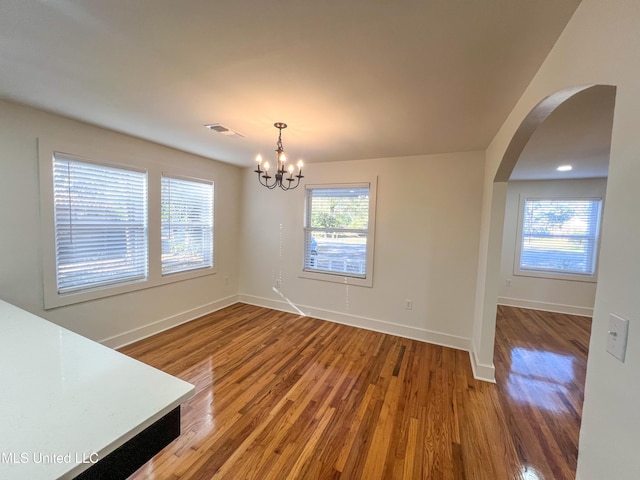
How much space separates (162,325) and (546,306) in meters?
6.21

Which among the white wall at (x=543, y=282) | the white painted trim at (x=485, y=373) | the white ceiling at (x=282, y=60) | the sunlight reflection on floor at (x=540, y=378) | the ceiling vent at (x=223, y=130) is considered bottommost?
the sunlight reflection on floor at (x=540, y=378)

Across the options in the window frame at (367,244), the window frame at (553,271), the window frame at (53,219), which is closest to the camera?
the window frame at (53,219)

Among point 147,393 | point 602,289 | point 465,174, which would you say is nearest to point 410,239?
point 465,174

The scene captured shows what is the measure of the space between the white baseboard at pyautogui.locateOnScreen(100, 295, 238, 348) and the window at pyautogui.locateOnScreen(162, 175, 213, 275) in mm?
617

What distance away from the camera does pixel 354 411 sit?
81.7 inches

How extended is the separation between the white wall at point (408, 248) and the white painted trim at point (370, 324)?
1cm

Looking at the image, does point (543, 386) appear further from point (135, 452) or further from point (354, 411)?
point (135, 452)

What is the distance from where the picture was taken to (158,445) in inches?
35.0

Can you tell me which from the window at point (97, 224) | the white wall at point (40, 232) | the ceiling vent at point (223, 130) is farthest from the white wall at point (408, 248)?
the window at point (97, 224)

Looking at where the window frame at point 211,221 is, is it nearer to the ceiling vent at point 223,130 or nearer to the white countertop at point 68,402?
the ceiling vent at point 223,130

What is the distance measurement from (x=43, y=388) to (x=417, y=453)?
6.47 ft

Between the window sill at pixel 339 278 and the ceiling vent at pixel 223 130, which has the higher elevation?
the ceiling vent at pixel 223 130

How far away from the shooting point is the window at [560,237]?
14.7 feet

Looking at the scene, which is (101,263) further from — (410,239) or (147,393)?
(410,239)
